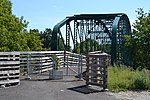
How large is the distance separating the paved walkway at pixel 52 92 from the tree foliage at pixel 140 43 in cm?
2136

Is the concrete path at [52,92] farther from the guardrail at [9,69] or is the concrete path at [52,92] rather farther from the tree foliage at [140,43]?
the tree foliage at [140,43]

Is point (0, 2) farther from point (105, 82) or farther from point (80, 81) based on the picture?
point (105, 82)

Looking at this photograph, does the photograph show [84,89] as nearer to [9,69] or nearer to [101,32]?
[9,69]

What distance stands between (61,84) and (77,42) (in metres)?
36.2

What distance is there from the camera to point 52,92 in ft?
39.1

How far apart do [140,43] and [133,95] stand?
24.4 m

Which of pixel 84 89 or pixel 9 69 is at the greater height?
pixel 9 69

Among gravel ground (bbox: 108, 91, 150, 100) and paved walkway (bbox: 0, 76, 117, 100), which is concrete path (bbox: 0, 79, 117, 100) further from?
gravel ground (bbox: 108, 91, 150, 100)

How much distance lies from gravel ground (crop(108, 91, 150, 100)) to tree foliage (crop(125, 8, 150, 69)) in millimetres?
21063

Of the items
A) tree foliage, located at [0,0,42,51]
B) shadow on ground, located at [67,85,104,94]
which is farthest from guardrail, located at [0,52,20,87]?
tree foliage, located at [0,0,42,51]

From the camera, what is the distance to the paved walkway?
10773mm

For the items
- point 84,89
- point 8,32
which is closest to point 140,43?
point 8,32

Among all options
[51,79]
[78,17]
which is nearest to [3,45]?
[51,79]

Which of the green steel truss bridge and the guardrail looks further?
the green steel truss bridge
